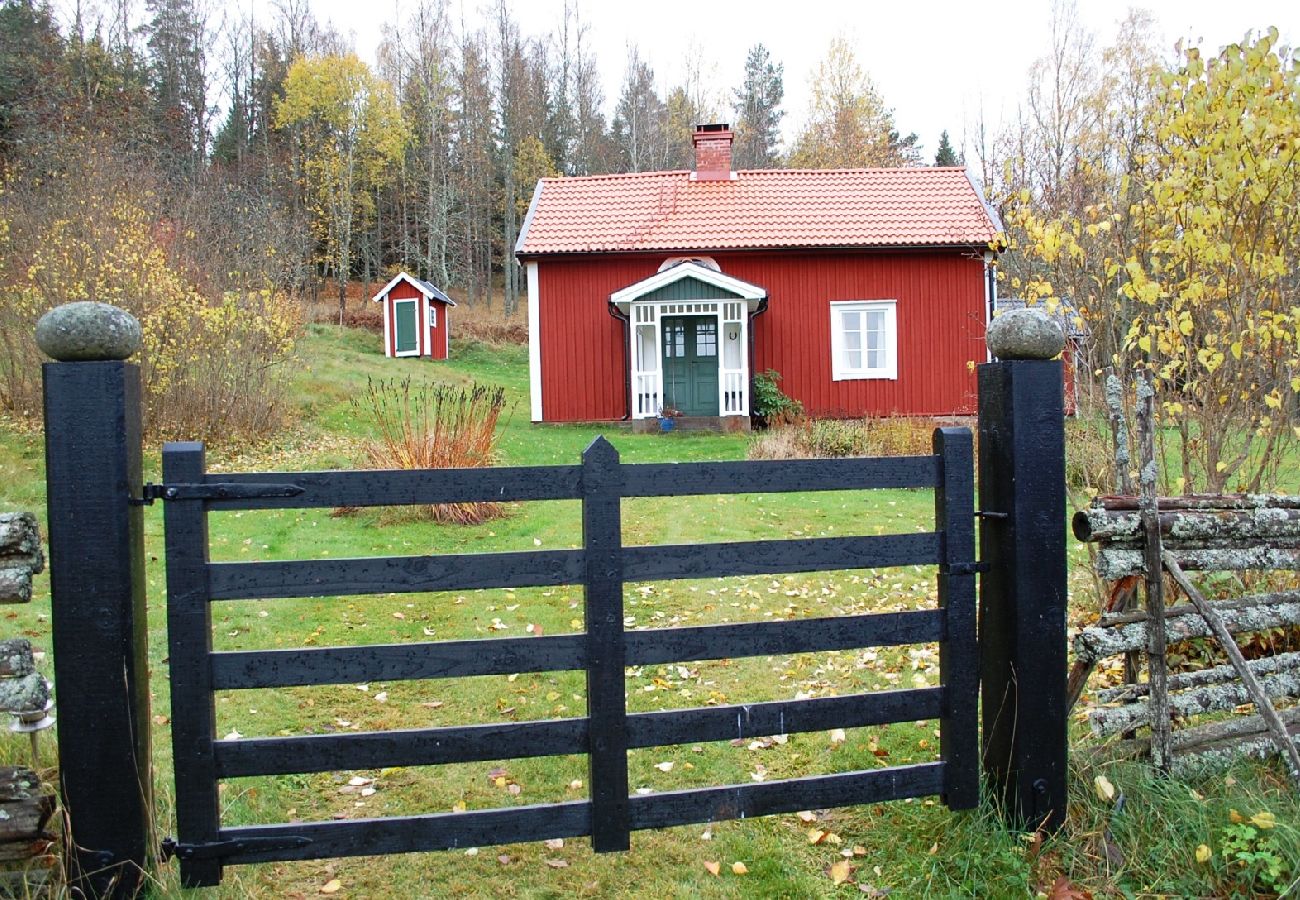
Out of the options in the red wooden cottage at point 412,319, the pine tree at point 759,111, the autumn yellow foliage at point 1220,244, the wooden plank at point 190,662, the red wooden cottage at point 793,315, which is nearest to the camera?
the wooden plank at point 190,662

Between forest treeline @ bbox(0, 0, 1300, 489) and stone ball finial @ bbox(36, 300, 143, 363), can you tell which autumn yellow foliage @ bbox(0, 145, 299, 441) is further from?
stone ball finial @ bbox(36, 300, 143, 363)

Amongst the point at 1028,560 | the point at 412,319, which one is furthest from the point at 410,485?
the point at 412,319

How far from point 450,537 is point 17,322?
859cm

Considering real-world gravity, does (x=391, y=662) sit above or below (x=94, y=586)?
below

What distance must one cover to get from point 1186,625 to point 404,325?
95.3 ft

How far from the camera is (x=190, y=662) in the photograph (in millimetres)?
2812

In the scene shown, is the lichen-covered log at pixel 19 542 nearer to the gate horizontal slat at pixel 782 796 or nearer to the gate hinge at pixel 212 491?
the gate hinge at pixel 212 491

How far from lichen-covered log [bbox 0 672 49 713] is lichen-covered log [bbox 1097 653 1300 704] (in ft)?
11.1

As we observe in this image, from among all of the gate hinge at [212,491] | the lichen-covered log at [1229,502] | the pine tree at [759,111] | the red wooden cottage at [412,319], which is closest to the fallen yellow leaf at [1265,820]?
the lichen-covered log at [1229,502]

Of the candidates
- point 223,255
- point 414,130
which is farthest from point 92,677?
point 414,130

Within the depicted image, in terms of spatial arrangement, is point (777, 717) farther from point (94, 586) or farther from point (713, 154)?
point (713, 154)

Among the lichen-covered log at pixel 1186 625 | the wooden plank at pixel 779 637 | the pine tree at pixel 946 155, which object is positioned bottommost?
the lichen-covered log at pixel 1186 625

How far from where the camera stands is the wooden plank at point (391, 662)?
113 inches

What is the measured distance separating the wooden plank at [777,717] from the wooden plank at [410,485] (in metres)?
0.77
